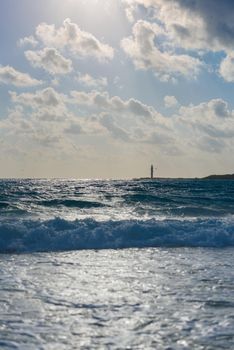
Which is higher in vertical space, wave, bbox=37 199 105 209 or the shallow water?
wave, bbox=37 199 105 209

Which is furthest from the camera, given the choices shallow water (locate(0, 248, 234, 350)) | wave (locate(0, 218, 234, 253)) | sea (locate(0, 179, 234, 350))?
wave (locate(0, 218, 234, 253))

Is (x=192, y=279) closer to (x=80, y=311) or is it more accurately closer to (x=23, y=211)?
(x=80, y=311)

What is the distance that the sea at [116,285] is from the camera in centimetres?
537

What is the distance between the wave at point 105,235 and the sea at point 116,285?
4 centimetres

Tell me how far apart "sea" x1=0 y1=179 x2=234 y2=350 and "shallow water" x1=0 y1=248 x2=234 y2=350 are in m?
0.01

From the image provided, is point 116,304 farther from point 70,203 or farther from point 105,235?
point 70,203

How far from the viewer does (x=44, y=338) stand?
5.29m

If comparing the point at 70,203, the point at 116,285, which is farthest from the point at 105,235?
the point at 70,203

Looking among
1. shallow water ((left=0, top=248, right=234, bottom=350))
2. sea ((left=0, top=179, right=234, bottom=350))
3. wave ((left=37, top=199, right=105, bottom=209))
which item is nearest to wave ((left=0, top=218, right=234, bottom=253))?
sea ((left=0, top=179, right=234, bottom=350))

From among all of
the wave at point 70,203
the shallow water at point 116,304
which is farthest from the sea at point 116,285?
the wave at point 70,203

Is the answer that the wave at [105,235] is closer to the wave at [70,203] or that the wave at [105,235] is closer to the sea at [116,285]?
the sea at [116,285]

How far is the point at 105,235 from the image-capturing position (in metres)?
15.1

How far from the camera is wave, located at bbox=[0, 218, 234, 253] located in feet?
46.4

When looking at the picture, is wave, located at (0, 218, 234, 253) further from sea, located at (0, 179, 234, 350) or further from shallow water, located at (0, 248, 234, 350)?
shallow water, located at (0, 248, 234, 350)
